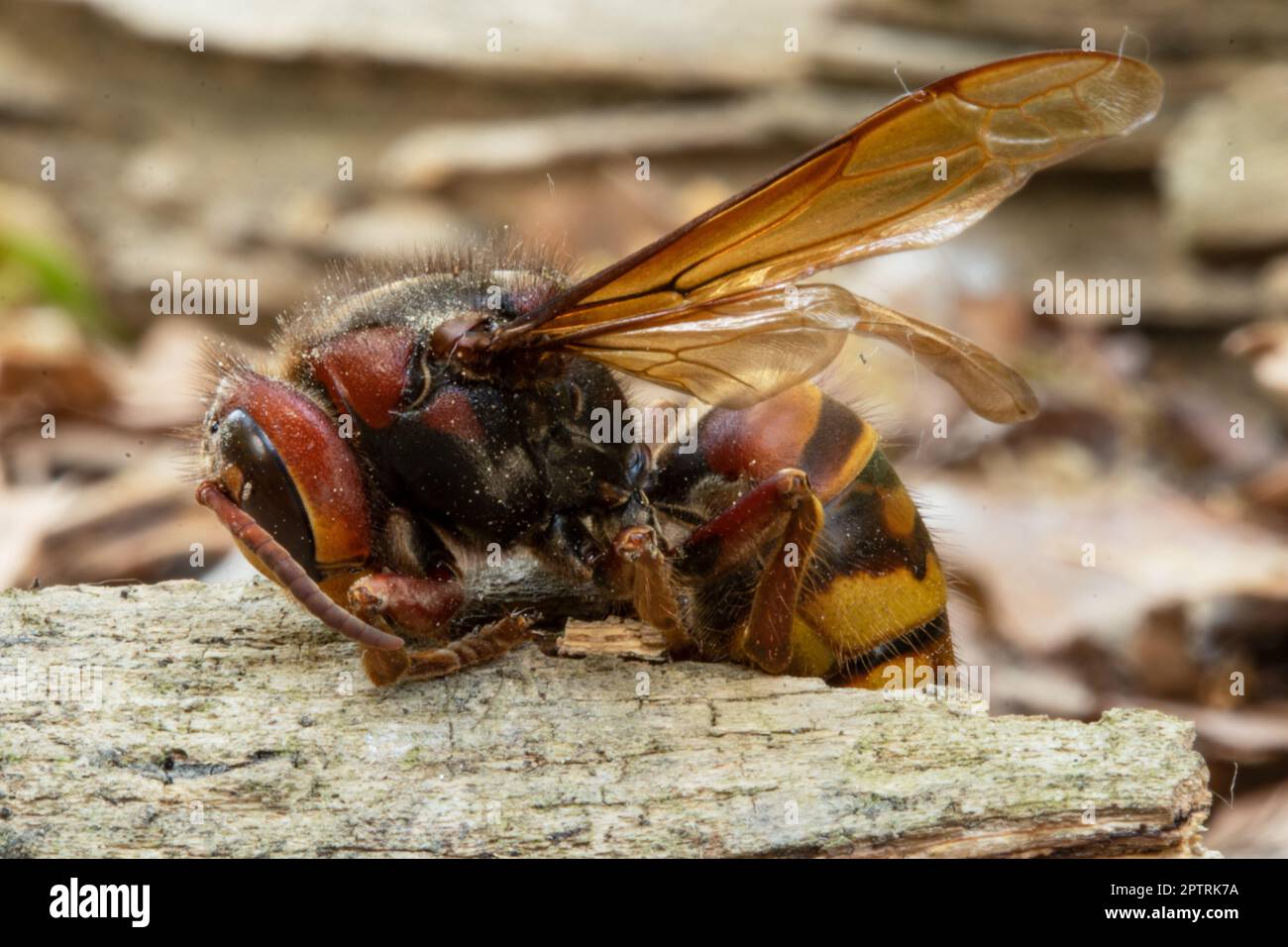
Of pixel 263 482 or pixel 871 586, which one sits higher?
pixel 263 482

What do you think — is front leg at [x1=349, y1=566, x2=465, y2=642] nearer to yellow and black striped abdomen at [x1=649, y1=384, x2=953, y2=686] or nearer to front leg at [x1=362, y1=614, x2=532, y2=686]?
front leg at [x1=362, y1=614, x2=532, y2=686]

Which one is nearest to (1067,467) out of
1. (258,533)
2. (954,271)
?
(954,271)

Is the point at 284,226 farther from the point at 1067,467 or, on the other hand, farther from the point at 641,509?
the point at 641,509

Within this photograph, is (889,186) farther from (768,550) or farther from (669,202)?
(669,202)

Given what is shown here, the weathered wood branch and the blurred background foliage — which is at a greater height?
the blurred background foliage

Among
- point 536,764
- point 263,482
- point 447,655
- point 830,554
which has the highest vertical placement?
point 263,482

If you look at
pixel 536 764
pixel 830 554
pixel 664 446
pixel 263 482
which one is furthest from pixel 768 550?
pixel 263 482

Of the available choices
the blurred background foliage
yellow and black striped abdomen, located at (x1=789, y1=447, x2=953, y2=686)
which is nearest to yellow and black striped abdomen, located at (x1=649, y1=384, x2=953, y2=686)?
yellow and black striped abdomen, located at (x1=789, y1=447, x2=953, y2=686)
